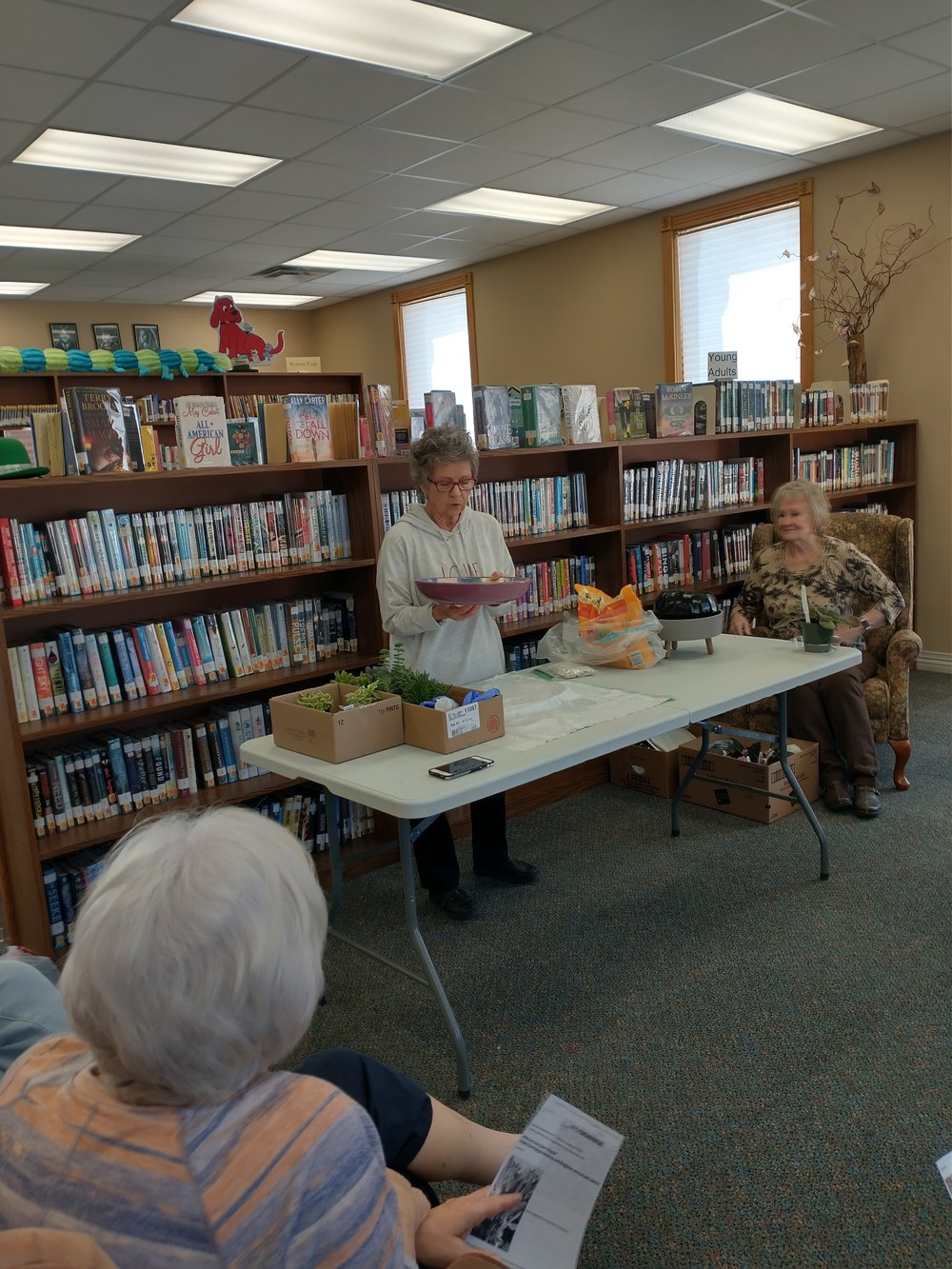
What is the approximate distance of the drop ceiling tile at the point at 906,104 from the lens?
438 cm

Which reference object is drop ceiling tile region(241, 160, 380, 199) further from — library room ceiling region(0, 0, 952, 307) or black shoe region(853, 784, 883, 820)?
black shoe region(853, 784, 883, 820)

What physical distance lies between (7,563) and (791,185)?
520 cm

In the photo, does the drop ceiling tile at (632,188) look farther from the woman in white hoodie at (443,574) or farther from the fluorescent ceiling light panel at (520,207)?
the woman in white hoodie at (443,574)

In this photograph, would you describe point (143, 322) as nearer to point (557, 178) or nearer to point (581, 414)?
point (557, 178)

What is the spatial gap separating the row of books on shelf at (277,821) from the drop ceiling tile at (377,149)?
3254 mm

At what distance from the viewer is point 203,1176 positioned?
83 centimetres

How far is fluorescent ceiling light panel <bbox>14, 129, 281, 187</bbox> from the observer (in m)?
4.49

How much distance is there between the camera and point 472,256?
7633 millimetres

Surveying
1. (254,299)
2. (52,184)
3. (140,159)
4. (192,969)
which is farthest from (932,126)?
(254,299)

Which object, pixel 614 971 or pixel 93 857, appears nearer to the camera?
pixel 614 971

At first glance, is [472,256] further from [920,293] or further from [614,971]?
[614,971]

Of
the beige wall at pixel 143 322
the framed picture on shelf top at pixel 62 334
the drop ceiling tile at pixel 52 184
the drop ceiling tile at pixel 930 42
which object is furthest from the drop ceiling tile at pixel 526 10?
the framed picture on shelf top at pixel 62 334

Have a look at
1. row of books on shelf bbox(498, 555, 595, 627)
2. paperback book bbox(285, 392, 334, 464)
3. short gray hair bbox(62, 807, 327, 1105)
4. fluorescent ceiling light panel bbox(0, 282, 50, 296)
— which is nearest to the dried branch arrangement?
row of books on shelf bbox(498, 555, 595, 627)

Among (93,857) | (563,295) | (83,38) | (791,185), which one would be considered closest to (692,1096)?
(93,857)
